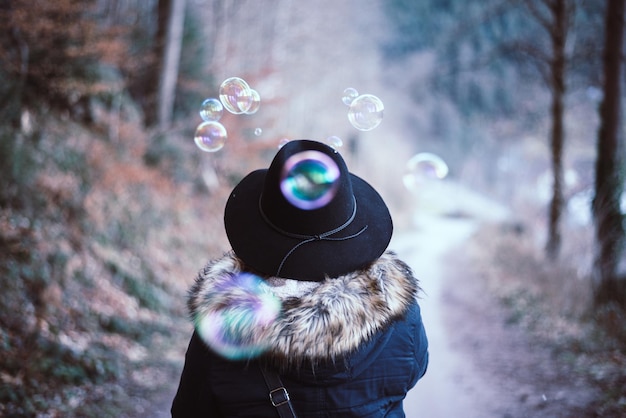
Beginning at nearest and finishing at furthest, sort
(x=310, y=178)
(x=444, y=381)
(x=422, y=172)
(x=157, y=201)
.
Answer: (x=310, y=178), (x=444, y=381), (x=422, y=172), (x=157, y=201)

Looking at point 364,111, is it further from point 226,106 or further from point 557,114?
point 557,114

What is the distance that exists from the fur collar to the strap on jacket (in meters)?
0.09

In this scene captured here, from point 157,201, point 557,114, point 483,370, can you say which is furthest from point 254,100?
point 557,114

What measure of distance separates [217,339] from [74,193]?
795 cm

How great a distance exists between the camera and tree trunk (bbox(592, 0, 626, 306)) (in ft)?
26.6

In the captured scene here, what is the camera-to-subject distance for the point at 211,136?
17.0 ft

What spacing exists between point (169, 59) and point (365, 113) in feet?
30.6

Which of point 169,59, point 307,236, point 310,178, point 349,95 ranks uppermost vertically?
point 169,59

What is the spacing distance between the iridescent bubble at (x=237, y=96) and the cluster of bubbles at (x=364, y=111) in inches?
40.1

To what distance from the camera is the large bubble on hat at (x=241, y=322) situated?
1723 mm

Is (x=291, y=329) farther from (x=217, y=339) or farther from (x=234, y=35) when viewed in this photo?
(x=234, y=35)

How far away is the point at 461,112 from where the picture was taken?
52750mm

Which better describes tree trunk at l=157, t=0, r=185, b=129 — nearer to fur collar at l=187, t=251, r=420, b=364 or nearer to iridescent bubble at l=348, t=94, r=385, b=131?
iridescent bubble at l=348, t=94, r=385, b=131

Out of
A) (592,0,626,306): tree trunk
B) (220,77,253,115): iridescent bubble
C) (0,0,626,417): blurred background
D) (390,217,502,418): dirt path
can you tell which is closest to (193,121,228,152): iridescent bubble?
(220,77,253,115): iridescent bubble
